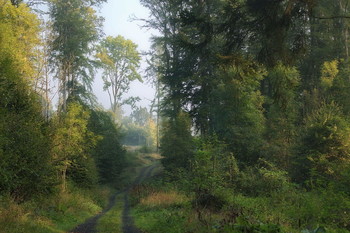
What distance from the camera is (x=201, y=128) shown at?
1246 inches

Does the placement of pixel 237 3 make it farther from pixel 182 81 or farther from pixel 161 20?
pixel 161 20

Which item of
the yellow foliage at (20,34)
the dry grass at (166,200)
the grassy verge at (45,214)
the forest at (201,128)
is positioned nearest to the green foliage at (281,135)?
the forest at (201,128)

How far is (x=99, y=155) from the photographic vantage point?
3562 centimetres

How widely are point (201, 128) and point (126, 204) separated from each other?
37.5 feet

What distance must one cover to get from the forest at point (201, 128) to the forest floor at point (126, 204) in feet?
0.86

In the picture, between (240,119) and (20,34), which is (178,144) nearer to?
(240,119)

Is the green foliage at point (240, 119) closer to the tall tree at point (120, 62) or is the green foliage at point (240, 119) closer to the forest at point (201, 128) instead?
the forest at point (201, 128)

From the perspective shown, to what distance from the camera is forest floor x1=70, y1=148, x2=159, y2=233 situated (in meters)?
12.5

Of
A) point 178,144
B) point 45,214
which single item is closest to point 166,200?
point 45,214

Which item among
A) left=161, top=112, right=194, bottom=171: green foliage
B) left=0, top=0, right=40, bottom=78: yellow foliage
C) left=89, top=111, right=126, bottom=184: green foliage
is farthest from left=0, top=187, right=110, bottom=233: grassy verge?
left=89, top=111, right=126, bottom=184: green foliage

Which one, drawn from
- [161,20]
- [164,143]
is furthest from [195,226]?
[161,20]

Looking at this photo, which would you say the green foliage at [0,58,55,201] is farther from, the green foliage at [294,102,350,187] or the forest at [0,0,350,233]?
the green foliage at [294,102,350,187]

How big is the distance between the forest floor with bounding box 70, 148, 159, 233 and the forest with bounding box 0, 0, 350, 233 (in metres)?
0.26

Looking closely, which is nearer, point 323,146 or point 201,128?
point 323,146
